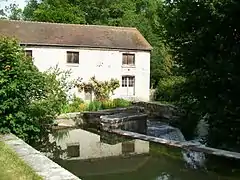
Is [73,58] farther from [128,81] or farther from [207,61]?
[207,61]

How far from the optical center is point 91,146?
1339cm

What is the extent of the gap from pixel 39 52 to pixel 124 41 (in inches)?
Answer: 298

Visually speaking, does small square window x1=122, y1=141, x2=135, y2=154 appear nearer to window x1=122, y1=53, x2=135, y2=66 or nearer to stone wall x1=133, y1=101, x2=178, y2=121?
stone wall x1=133, y1=101, x2=178, y2=121

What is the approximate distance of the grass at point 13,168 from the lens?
269 inches

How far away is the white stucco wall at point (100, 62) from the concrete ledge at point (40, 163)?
704 inches

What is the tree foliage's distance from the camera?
10.3 metres

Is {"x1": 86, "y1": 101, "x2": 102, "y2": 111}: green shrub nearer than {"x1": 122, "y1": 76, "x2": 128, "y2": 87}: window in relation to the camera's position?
Yes

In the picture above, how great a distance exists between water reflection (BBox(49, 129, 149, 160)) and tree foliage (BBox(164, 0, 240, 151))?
95.6 inches

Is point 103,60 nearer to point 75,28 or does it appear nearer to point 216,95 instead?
point 75,28

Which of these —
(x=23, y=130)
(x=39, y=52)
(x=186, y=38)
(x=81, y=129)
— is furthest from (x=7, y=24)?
(x=186, y=38)

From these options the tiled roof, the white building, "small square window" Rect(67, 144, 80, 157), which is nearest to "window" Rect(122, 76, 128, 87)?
the white building

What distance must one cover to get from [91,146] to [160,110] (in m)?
12.6

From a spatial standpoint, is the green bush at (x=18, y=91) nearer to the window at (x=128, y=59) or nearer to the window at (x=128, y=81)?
the window at (x=128, y=59)

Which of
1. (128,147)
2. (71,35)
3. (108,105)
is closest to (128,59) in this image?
(71,35)
